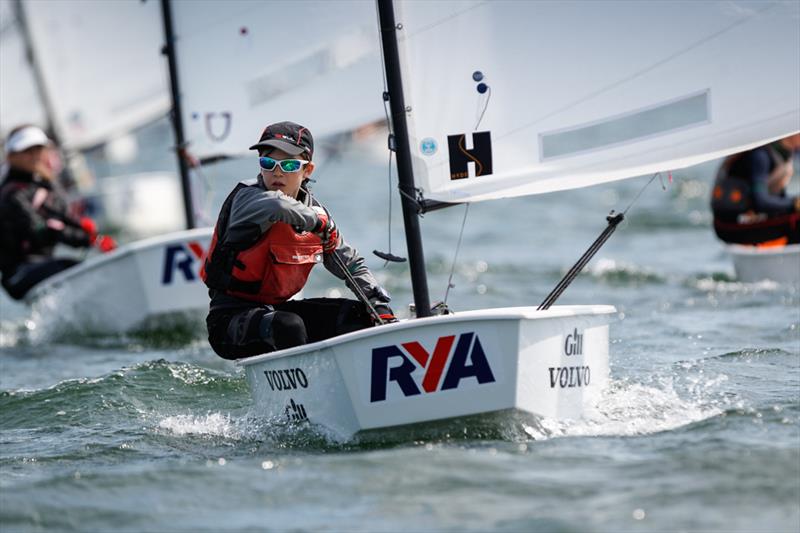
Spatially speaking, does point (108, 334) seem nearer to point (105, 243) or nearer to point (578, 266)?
point (105, 243)

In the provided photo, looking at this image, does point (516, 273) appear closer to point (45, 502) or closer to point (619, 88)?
point (619, 88)

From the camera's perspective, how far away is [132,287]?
777 centimetres

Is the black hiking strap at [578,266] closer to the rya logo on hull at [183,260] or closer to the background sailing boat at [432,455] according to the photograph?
the background sailing boat at [432,455]

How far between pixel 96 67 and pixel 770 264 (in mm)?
6746

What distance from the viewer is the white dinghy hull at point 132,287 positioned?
7.58 meters

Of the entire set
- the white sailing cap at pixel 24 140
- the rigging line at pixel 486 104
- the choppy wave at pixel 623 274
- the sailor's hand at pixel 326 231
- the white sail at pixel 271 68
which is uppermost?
the white sail at pixel 271 68

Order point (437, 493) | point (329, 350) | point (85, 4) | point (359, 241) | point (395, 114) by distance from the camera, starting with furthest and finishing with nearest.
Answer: point (359, 241) → point (85, 4) → point (395, 114) → point (329, 350) → point (437, 493)

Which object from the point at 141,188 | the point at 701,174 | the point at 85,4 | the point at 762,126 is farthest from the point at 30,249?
the point at 701,174

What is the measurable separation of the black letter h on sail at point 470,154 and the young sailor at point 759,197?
4.19m

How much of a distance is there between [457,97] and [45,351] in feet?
12.7

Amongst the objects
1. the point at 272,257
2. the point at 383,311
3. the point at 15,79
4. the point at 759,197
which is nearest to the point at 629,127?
the point at 383,311

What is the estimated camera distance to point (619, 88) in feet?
15.3

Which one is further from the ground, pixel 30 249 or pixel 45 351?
pixel 30 249

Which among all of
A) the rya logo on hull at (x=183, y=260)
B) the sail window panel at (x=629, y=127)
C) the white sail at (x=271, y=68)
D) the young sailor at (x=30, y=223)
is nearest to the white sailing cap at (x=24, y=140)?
the young sailor at (x=30, y=223)
